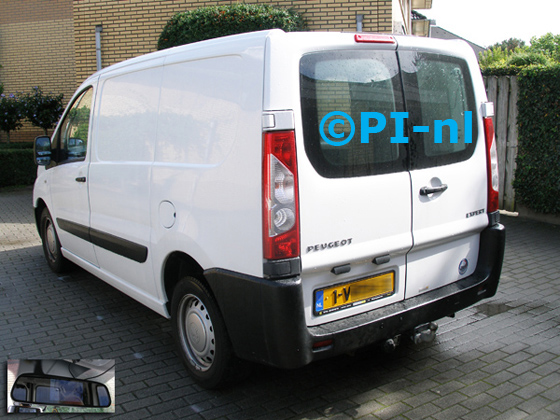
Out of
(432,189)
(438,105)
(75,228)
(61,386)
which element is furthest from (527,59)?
(61,386)

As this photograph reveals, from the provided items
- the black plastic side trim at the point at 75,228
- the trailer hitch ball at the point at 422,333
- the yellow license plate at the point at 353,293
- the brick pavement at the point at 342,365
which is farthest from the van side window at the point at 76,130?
the trailer hitch ball at the point at 422,333

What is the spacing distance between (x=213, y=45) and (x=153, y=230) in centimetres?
129

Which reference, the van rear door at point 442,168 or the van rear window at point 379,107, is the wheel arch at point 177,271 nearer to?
the van rear window at point 379,107

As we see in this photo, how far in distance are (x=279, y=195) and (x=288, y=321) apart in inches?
25.2

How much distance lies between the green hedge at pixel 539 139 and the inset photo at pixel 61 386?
6.45 metres

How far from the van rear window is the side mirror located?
141 inches

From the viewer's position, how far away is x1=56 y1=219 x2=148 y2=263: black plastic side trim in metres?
4.06

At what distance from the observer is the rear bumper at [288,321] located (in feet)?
9.41

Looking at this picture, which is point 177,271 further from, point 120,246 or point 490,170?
point 490,170

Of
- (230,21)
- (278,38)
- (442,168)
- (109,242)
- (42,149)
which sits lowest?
(109,242)

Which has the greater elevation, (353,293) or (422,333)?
(353,293)

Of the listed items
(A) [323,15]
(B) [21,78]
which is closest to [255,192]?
(A) [323,15]

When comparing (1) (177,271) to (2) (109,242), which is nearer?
(1) (177,271)

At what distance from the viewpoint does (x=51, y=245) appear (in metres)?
6.39
